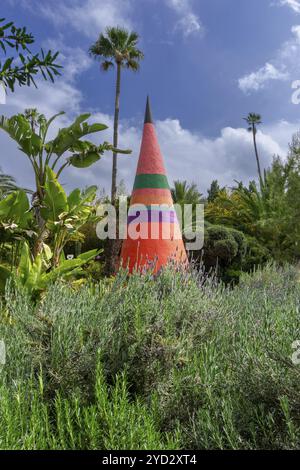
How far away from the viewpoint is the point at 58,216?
28.9ft

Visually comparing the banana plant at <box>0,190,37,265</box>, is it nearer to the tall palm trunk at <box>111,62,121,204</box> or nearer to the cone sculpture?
the cone sculpture

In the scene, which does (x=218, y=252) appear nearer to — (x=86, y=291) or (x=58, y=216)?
(x=58, y=216)

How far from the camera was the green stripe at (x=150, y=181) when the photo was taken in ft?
40.4

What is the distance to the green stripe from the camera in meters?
12.3

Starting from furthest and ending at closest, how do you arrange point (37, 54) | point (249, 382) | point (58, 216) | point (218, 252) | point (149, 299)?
point (218, 252) → point (58, 216) → point (37, 54) → point (149, 299) → point (249, 382)

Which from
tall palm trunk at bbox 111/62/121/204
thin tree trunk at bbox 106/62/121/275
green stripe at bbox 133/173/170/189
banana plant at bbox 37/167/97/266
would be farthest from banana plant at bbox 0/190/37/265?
tall palm trunk at bbox 111/62/121/204

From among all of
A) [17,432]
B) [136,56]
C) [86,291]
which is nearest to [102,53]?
[136,56]

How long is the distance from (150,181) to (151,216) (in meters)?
1.21

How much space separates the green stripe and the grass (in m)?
9.26

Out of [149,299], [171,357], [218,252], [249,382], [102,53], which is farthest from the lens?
[102,53]

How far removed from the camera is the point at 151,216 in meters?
11.8

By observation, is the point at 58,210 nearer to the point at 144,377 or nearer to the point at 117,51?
the point at 144,377

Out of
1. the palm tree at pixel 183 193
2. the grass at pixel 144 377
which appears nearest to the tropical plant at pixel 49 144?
the grass at pixel 144 377
